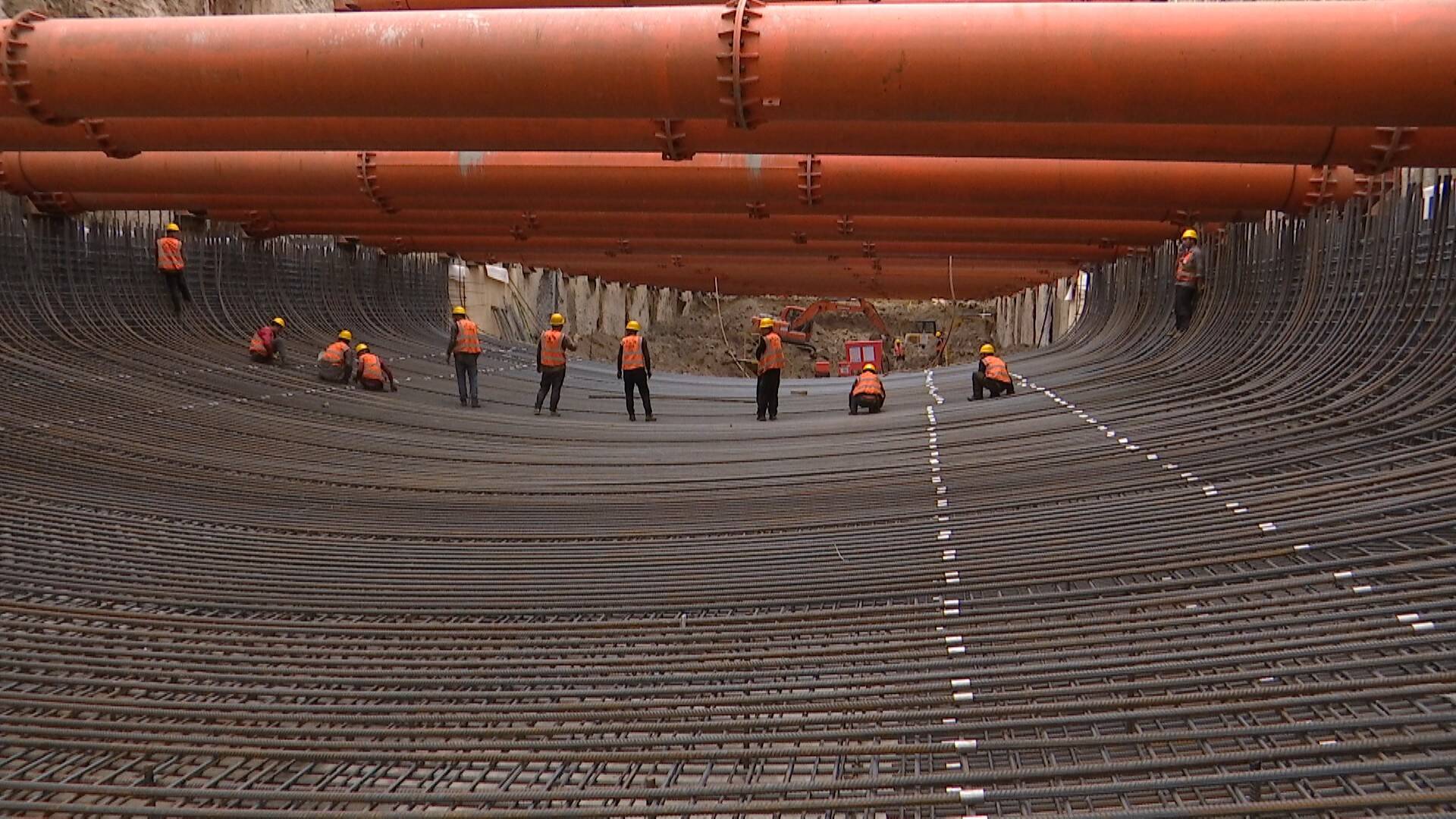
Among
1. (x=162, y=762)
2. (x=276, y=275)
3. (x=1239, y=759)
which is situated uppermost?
(x=276, y=275)

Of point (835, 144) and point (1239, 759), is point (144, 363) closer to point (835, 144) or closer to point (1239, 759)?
point (835, 144)

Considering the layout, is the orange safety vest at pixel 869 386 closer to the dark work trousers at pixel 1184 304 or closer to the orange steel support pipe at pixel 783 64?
the dark work trousers at pixel 1184 304

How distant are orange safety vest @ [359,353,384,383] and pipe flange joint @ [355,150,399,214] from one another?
209cm

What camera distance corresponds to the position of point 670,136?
296 inches

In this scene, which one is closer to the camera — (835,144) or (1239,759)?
(1239,759)

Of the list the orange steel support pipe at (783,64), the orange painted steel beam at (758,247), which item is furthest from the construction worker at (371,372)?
the orange steel support pipe at (783,64)

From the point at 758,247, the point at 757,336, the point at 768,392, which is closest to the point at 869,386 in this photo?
the point at 768,392

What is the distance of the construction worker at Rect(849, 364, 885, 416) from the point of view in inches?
499

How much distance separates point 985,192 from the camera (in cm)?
1081

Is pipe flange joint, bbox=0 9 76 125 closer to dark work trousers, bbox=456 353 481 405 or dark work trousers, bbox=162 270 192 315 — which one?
dark work trousers, bbox=456 353 481 405

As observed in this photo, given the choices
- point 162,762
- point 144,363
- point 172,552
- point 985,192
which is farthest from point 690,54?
point 144,363

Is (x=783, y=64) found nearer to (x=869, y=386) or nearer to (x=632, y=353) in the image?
(x=632, y=353)

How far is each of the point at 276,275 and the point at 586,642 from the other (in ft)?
45.9

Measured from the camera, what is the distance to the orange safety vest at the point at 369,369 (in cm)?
1342
